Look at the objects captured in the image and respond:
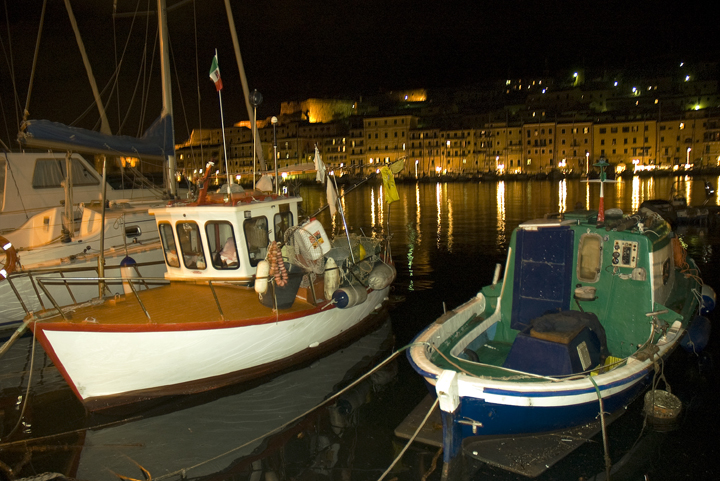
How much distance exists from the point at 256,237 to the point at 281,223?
95 cm

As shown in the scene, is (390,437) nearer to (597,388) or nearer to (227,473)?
(227,473)

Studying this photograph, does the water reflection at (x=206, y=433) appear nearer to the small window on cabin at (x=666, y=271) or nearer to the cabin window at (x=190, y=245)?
the cabin window at (x=190, y=245)

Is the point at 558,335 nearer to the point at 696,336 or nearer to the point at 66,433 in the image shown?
the point at 696,336

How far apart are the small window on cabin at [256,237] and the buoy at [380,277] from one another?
2.36 m

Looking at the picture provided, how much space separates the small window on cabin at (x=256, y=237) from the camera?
9727 millimetres

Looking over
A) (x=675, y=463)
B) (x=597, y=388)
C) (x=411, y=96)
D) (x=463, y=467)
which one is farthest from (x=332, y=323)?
(x=411, y=96)

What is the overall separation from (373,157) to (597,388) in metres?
113

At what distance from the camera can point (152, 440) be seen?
7.24m

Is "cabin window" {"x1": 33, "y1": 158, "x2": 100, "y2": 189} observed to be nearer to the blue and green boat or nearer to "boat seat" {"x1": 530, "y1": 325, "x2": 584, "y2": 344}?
the blue and green boat

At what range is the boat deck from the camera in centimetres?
800

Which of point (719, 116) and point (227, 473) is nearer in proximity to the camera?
point (227, 473)

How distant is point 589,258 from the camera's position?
8.22 metres

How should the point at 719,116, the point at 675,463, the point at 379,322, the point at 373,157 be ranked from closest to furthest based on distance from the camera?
the point at 675,463
the point at 379,322
the point at 719,116
the point at 373,157

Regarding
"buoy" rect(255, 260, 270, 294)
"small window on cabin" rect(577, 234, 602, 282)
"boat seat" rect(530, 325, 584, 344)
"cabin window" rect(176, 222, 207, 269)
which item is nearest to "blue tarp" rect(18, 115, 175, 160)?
"cabin window" rect(176, 222, 207, 269)
